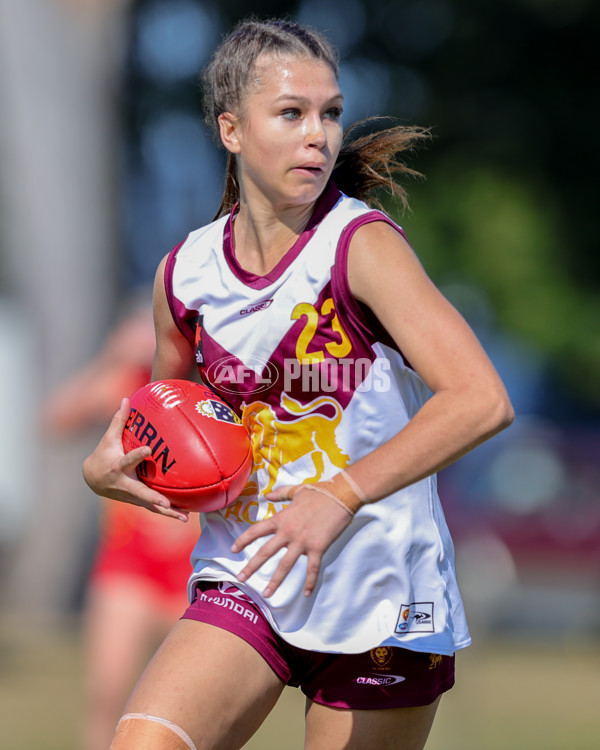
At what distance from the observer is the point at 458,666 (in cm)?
914

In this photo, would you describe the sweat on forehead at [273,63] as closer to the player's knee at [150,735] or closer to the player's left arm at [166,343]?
the player's left arm at [166,343]

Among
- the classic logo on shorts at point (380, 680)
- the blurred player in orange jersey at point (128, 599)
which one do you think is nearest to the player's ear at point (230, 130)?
the classic logo on shorts at point (380, 680)

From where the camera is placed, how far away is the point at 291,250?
2994 millimetres

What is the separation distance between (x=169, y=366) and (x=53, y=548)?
9.94m

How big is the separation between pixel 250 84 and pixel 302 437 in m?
0.96

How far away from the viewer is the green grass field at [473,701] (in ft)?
22.2

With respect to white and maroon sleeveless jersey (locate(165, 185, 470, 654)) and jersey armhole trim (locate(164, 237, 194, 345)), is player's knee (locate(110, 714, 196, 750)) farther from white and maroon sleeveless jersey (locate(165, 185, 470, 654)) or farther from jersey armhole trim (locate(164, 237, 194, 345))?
jersey armhole trim (locate(164, 237, 194, 345))

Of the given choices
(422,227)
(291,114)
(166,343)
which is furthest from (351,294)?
(422,227)

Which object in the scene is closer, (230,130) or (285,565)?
A: (285,565)

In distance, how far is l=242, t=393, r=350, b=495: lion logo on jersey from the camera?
2.93 metres

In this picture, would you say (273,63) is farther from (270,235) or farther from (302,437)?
(302,437)

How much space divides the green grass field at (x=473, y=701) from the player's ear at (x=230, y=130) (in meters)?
4.40

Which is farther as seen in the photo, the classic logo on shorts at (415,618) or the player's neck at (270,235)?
the player's neck at (270,235)

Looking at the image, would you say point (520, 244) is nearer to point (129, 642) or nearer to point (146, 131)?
point (146, 131)
